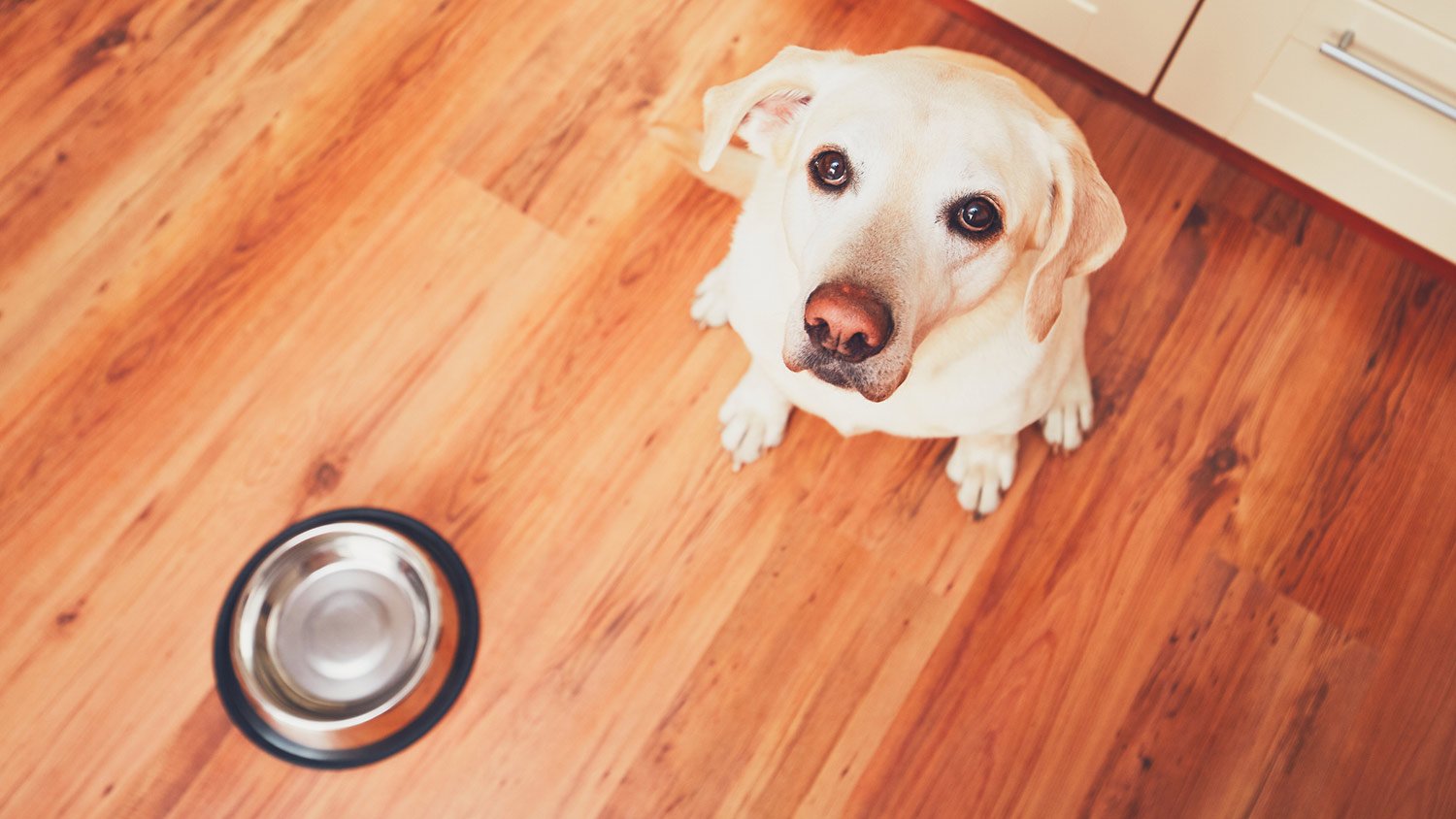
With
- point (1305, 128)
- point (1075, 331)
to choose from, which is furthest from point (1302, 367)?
point (1075, 331)

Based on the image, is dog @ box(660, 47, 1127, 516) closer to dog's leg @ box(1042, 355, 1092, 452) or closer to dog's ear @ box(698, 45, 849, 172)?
dog's ear @ box(698, 45, 849, 172)

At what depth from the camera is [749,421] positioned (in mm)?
2113

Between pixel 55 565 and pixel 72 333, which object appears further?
pixel 72 333

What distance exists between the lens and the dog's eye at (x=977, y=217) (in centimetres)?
133

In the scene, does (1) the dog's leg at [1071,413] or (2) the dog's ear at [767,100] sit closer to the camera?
(2) the dog's ear at [767,100]

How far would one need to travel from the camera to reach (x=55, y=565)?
2066 millimetres

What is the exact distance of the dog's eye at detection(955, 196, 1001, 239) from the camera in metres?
1.33

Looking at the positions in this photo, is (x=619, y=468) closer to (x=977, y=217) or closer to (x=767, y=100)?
(x=767, y=100)

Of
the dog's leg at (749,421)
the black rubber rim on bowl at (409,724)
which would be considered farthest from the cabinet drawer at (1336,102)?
the black rubber rim on bowl at (409,724)

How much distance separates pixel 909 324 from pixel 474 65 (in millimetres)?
1622

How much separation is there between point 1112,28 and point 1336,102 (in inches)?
19.3

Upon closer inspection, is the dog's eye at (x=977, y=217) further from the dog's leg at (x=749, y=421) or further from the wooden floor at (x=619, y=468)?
the wooden floor at (x=619, y=468)

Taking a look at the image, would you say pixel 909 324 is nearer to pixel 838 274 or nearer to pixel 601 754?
pixel 838 274

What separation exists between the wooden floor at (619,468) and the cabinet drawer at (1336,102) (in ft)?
0.55
